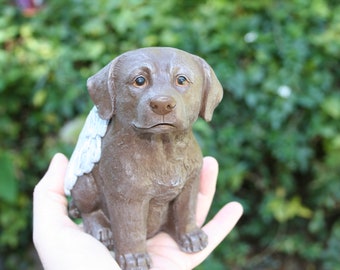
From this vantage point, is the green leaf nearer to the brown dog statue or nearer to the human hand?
the human hand

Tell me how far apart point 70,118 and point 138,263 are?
136 cm

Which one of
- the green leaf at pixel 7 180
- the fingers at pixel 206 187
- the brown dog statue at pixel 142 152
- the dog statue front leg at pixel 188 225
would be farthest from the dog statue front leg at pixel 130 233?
the green leaf at pixel 7 180

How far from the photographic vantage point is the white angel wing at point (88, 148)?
4.54 ft

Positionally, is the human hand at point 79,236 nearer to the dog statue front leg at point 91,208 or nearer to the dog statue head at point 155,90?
the dog statue front leg at point 91,208

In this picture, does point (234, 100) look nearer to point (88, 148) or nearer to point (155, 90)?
point (88, 148)

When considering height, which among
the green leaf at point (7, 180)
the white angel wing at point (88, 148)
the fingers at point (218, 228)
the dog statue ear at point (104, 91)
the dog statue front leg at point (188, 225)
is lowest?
the green leaf at point (7, 180)

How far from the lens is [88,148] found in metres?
1.40

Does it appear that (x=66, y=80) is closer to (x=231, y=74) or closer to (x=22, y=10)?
(x=22, y=10)

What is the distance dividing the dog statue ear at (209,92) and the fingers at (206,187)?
1.42 ft

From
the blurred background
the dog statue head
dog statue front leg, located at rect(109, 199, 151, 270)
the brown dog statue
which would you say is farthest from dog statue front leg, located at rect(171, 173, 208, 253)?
the blurred background

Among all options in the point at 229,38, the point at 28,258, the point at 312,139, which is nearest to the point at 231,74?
the point at 229,38

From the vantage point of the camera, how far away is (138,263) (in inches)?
54.0

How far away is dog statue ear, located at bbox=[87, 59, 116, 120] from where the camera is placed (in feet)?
4.10

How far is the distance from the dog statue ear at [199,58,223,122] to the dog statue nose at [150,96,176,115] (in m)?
0.19
